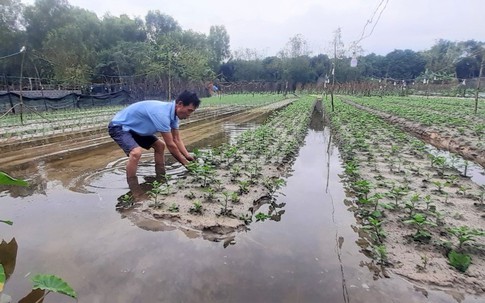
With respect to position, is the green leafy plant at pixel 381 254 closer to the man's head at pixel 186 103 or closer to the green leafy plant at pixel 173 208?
the green leafy plant at pixel 173 208

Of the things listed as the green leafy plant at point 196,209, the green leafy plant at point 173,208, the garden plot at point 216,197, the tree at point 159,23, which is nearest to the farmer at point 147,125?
the garden plot at point 216,197

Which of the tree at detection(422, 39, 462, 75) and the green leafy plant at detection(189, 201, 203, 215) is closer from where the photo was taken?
the green leafy plant at detection(189, 201, 203, 215)

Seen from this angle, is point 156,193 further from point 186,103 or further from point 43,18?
point 43,18

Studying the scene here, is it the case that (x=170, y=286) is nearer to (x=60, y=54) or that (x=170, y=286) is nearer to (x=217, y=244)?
(x=217, y=244)

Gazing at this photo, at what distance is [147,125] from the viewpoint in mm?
5270

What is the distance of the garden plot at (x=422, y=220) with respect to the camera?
2.87 metres

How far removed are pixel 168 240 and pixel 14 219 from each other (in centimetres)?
192

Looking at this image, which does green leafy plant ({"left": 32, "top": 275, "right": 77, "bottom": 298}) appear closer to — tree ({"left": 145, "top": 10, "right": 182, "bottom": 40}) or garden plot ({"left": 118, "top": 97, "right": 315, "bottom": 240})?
garden plot ({"left": 118, "top": 97, "right": 315, "bottom": 240})

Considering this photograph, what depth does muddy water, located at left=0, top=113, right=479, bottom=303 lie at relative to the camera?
2.54 meters

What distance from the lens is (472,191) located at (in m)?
4.93

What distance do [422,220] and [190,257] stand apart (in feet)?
7.42

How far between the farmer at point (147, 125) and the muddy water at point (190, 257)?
706mm

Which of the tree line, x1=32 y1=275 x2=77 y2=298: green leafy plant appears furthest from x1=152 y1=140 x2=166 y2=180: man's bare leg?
the tree line

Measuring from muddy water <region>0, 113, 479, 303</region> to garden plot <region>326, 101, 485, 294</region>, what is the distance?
20cm
